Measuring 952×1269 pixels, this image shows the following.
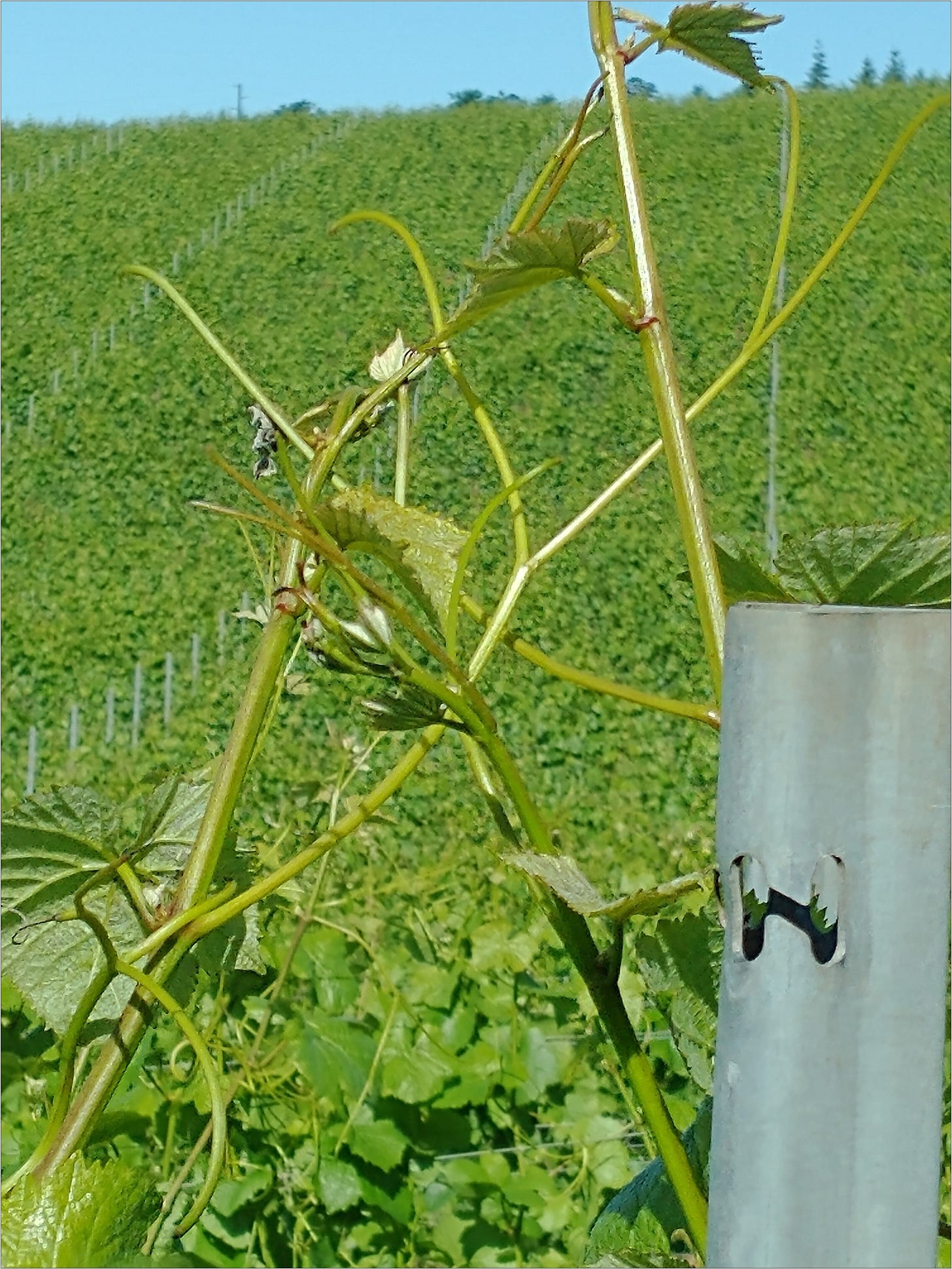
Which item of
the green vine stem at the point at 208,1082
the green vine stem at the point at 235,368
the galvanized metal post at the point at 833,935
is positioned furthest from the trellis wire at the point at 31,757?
the galvanized metal post at the point at 833,935

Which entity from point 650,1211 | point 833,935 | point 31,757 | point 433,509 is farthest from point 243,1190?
point 31,757

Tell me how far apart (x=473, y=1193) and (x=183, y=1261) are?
3.17 feet

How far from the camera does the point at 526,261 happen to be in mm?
357

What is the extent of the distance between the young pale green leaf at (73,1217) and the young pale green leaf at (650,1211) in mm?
145

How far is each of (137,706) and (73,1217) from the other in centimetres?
513

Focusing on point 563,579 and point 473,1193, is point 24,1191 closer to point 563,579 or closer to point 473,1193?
point 473,1193

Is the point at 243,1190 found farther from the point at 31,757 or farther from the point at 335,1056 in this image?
the point at 31,757

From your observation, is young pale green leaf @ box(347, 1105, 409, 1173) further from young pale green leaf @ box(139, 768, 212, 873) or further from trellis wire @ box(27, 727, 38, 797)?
trellis wire @ box(27, 727, 38, 797)

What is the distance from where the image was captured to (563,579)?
591 cm

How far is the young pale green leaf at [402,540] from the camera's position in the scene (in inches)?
13.8

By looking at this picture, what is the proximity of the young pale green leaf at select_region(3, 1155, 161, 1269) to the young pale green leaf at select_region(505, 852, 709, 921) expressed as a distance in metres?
0.13

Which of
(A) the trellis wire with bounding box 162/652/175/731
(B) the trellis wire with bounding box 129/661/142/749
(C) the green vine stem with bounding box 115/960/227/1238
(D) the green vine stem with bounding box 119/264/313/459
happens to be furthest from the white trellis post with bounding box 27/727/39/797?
(C) the green vine stem with bounding box 115/960/227/1238

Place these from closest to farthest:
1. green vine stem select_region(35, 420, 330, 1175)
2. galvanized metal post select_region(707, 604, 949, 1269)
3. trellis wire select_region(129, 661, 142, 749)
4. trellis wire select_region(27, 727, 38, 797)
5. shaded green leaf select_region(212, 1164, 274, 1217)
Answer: galvanized metal post select_region(707, 604, 949, 1269) → green vine stem select_region(35, 420, 330, 1175) → shaded green leaf select_region(212, 1164, 274, 1217) → trellis wire select_region(27, 727, 38, 797) → trellis wire select_region(129, 661, 142, 749)

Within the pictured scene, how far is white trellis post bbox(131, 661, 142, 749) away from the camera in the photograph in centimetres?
520
